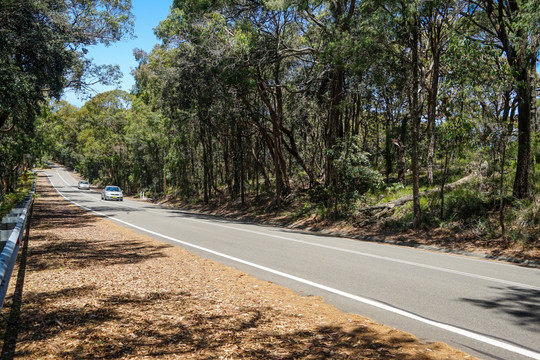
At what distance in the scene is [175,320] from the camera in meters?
4.63

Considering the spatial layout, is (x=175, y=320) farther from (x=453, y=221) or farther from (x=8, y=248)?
(x=453, y=221)

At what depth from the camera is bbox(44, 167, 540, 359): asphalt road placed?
463 centimetres

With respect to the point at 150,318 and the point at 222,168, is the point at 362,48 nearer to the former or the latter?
the point at 150,318

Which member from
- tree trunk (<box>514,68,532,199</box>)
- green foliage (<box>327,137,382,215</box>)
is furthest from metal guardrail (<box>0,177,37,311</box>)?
tree trunk (<box>514,68,532,199</box>)

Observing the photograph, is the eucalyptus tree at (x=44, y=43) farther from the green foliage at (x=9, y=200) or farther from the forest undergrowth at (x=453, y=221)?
the forest undergrowth at (x=453, y=221)

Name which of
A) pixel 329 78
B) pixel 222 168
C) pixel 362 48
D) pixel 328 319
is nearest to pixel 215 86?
pixel 329 78

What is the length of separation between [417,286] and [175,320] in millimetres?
4316

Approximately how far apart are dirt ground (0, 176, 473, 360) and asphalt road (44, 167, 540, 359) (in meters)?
0.48

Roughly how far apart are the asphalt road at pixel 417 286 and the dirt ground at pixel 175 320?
0.48 metres

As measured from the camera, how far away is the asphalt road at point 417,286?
4.63m

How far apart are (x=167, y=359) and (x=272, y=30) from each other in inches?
729

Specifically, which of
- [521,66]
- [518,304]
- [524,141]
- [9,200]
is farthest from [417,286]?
[9,200]

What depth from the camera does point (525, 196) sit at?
12445mm

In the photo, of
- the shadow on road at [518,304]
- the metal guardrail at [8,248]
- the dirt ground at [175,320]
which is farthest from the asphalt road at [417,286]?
the metal guardrail at [8,248]
